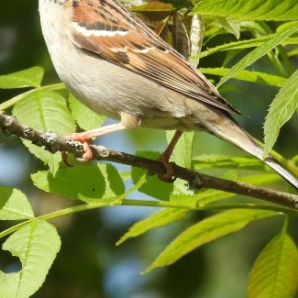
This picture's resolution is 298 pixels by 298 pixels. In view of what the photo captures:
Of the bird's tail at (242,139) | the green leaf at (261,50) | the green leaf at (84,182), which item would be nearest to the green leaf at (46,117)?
the green leaf at (84,182)

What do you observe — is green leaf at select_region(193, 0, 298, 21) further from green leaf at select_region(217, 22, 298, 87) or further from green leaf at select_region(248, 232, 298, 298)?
green leaf at select_region(248, 232, 298, 298)

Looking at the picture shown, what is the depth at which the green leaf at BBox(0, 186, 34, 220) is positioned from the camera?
2691 mm

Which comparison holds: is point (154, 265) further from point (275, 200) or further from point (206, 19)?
point (206, 19)

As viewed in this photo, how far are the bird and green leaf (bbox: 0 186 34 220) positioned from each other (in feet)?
1.24

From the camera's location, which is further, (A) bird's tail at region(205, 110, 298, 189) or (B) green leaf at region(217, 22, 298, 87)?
(A) bird's tail at region(205, 110, 298, 189)

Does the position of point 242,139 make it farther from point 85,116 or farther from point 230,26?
point 85,116

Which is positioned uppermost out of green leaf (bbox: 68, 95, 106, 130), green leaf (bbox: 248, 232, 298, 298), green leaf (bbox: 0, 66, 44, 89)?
green leaf (bbox: 0, 66, 44, 89)

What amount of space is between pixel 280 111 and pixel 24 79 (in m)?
1.27

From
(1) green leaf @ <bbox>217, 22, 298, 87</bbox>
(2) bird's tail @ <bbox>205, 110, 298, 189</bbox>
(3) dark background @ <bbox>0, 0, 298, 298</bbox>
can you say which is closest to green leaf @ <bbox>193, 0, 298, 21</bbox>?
(1) green leaf @ <bbox>217, 22, 298, 87</bbox>

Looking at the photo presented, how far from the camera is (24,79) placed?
3002 millimetres

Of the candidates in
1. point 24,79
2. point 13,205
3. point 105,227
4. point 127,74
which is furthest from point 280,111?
point 105,227

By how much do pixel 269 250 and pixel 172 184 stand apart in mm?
430

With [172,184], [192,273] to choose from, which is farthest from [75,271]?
[172,184]

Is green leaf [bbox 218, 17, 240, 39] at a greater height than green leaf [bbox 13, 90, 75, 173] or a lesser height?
greater
